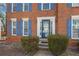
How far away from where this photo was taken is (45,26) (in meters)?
5.38

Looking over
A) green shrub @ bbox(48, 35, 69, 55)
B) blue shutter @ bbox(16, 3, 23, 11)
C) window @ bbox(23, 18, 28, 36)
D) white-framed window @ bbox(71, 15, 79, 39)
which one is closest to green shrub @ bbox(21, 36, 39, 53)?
window @ bbox(23, 18, 28, 36)

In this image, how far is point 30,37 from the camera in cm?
542

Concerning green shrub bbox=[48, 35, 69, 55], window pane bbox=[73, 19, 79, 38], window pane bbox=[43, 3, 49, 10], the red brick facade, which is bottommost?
green shrub bbox=[48, 35, 69, 55]

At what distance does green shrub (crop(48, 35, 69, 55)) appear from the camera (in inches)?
209

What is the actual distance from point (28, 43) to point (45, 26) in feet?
1.26

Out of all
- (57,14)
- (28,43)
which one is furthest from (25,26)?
(57,14)

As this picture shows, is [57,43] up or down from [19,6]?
down

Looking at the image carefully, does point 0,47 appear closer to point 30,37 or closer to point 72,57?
point 30,37

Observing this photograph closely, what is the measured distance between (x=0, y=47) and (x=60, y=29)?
100 centimetres

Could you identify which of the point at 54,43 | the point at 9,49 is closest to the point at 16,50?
the point at 9,49

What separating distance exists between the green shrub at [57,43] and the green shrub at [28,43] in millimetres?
220

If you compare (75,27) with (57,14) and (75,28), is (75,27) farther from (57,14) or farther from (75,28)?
(57,14)

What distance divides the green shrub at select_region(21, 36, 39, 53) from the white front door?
0.37ft

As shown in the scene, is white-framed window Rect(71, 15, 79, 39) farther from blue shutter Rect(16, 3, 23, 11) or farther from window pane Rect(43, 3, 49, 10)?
blue shutter Rect(16, 3, 23, 11)
